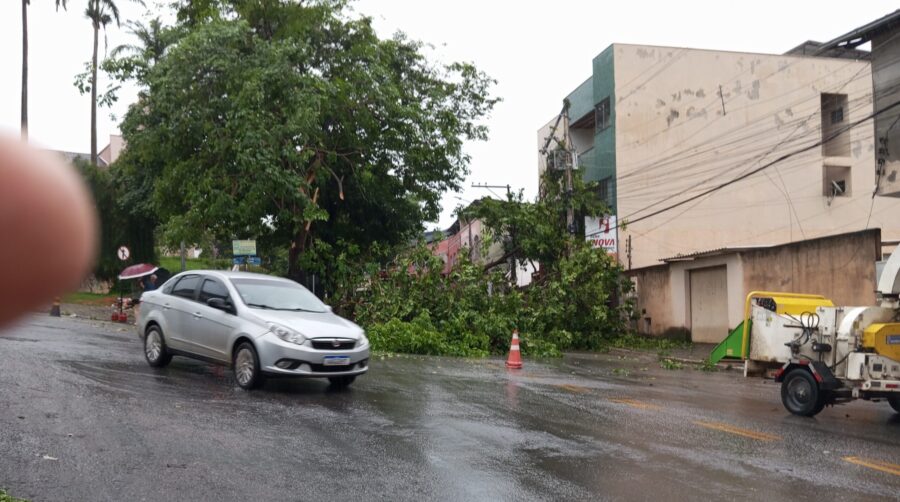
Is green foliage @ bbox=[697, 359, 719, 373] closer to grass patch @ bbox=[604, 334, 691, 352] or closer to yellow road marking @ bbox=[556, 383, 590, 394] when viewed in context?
grass patch @ bbox=[604, 334, 691, 352]

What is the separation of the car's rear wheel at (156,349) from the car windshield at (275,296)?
1811 mm

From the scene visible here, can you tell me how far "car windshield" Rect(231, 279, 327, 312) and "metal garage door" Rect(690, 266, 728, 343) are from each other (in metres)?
18.4

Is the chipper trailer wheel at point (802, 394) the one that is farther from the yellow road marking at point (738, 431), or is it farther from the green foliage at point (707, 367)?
the green foliage at point (707, 367)

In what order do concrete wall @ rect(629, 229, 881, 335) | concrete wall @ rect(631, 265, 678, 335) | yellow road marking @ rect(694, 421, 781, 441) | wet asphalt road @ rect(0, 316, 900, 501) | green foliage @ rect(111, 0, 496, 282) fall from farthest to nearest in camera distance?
concrete wall @ rect(631, 265, 678, 335)
green foliage @ rect(111, 0, 496, 282)
concrete wall @ rect(629, 229, 881, 335)
yellow road marking @ rect(694, 421, 781, 441)
wet asphalt road @ rect(0, 316, 900, 501)

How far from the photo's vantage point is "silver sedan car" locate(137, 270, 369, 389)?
1162 cm

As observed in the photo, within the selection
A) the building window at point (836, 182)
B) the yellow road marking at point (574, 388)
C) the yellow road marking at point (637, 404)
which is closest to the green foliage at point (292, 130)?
the yellow road marking at point (574, 388)

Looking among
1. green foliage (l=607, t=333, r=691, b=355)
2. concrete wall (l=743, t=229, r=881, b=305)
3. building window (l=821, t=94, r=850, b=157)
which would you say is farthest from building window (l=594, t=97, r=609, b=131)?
concrete wall (l=743, t=229, r=881, b=305)

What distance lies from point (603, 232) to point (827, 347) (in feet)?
77.5

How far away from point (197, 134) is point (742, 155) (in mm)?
24261

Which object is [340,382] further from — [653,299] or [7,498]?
[653,299]

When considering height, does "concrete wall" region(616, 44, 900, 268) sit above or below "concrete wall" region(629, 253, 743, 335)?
above

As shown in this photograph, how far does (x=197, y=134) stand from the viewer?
2530cm

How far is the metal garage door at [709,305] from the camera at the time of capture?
27938 mm

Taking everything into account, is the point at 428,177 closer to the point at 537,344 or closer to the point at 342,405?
the point at 537,344
